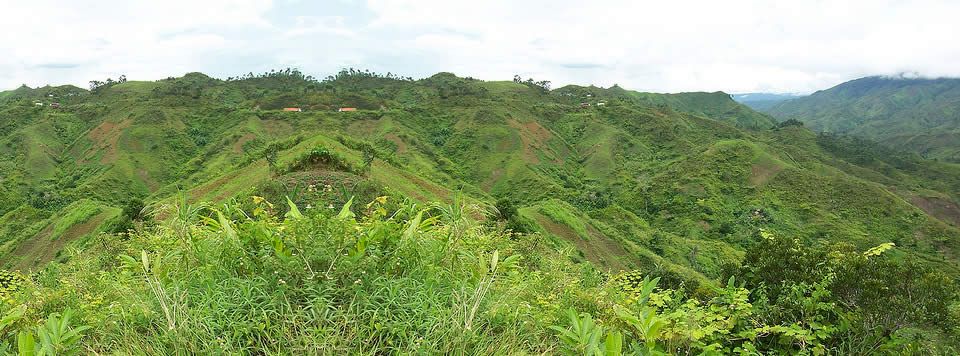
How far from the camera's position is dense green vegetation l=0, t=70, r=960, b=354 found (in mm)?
4336

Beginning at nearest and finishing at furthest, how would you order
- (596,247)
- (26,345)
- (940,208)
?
1. (26,345)
2. (596,247)
3. (940,208)

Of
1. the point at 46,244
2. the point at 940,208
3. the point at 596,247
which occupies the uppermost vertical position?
the point at 46,244

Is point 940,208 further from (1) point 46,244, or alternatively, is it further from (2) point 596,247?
(1) point 46,244

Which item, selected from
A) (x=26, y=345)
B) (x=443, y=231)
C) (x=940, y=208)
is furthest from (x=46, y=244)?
(x=940, y=208)

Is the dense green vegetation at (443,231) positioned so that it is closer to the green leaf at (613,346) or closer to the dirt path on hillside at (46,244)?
the green leaf at (613,346)

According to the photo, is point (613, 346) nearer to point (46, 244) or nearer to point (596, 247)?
point (596, 247)

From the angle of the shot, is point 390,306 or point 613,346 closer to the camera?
point 613,346

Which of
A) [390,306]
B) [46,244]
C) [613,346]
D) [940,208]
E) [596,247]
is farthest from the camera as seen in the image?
[940,208]

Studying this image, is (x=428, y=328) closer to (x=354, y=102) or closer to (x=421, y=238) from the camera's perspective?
(x=421, y=238)

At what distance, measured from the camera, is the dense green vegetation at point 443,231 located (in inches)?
171

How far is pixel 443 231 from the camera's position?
6.19 meters

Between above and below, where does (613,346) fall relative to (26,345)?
below

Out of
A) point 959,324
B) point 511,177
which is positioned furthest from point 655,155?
point 959,324

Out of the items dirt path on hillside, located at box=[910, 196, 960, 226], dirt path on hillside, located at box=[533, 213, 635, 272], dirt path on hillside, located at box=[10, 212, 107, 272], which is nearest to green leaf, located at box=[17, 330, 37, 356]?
dirt path on hillside, located at box=[10, 212, 107, 272]
